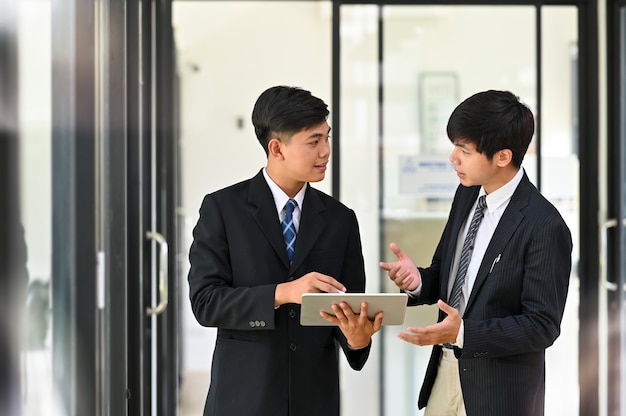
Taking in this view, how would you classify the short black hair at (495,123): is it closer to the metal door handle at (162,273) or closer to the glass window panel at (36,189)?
the glass window panel at (36,189)

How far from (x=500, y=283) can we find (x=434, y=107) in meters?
2.11

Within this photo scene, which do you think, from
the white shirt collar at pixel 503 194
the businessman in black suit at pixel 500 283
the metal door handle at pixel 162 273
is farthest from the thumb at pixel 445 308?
the metal door handle at pixel 162 273

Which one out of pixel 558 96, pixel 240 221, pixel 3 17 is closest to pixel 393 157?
pixel 558 96

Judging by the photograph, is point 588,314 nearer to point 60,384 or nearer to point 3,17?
point 60,384

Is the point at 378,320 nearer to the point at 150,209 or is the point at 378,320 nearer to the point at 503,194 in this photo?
the point at 503,194

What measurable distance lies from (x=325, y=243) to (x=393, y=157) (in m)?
2.06

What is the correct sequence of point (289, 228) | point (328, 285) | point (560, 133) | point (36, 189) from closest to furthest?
point (36, 189) < point (328, 285) < point (289, 228) < point (560, 133)

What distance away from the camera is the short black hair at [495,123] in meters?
2.22

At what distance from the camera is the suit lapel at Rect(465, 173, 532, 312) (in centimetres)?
221

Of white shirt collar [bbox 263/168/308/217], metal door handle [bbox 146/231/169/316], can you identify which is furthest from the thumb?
metal door handle [bbox 146/231/169/316]

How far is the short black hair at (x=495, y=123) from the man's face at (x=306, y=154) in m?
0.35

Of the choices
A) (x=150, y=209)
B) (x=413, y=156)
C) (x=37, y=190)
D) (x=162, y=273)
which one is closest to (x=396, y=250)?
(x=37, y=190)

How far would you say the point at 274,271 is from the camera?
86.8 inches

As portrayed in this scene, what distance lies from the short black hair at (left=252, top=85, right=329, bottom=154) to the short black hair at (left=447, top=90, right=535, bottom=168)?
1.20ft
